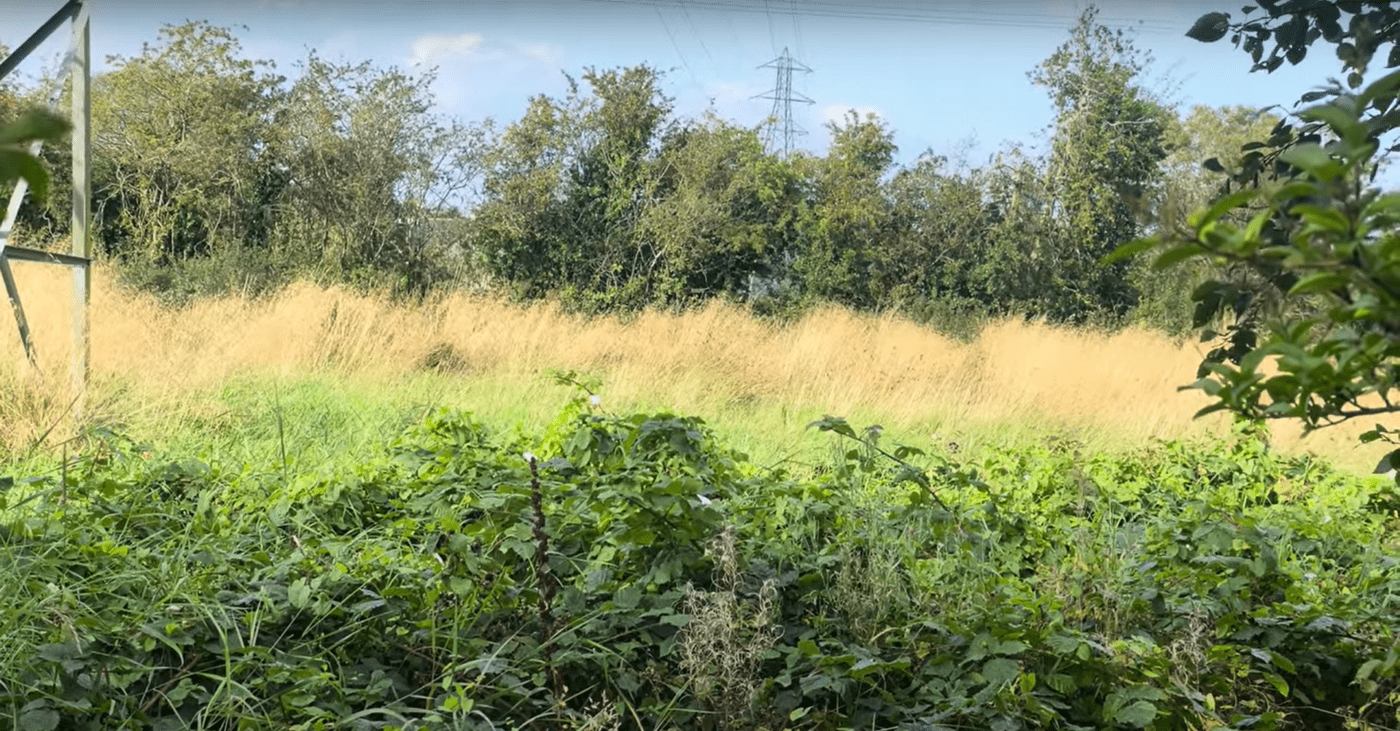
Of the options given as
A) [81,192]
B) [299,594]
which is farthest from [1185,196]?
[81,192]

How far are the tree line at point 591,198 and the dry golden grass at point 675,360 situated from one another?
14.6 feet

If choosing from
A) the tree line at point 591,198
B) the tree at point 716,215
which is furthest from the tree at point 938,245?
the tree at point 716,215

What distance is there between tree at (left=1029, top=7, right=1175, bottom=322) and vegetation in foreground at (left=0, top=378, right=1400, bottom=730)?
13535 mm

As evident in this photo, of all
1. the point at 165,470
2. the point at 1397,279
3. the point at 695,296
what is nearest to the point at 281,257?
the point at 695,296

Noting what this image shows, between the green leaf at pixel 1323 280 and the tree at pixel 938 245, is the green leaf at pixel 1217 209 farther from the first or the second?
the tree at pixel 938 245

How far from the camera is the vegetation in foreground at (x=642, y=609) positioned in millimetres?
2031

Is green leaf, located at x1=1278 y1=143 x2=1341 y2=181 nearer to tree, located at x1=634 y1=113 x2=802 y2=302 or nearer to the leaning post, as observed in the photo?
the leaning post

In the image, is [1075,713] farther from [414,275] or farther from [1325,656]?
[414,275]

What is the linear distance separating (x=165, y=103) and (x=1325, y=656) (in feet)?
52.0

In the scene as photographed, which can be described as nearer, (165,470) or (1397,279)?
(1397,279)

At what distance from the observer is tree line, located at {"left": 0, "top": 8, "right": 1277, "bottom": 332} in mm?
14891

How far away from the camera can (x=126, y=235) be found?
15188 mm

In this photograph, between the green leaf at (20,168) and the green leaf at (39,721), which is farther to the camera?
the green leaf at (39,721)

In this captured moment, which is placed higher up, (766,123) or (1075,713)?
(766,123)
